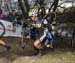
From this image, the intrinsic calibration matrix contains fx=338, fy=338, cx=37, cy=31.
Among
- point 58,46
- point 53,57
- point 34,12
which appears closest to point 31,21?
point 34,12

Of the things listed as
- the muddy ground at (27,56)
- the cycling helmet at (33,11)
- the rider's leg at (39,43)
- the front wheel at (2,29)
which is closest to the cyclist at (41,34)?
the rider's leg at (39,43)

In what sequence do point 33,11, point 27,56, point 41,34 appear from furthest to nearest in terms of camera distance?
1. point 33,11
2. point 41,34
3. point 27,56

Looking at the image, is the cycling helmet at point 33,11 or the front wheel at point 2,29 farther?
the cycling helmet at point 33,11

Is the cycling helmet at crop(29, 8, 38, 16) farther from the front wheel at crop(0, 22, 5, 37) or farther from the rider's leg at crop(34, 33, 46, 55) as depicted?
the rider's leg at crop(34, 33, 46, 55)

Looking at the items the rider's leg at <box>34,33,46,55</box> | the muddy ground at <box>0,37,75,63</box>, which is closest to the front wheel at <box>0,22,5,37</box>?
the muddy ground at <box>0,37,75,63</box>

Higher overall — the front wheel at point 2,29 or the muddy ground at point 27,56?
the front wheel at point 2,29

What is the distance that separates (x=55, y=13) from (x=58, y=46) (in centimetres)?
157

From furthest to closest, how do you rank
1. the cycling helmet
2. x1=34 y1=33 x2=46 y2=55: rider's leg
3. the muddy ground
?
1. the cycling helmet
2. x1=34 y1=33 x2=46 y2=55: rider's leg
3. the muddy ground

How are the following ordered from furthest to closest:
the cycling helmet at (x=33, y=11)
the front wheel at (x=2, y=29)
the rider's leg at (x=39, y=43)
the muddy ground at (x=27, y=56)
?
the cycling helmet at (x=33, y=11)
the front wheel at (x=2, y=29)
the rider's leg at (x=39, y=43)
the muddy ground at (x=27, y=56)

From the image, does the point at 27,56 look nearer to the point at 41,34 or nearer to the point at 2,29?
the point at 41,34

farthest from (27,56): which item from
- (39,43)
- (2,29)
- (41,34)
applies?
(2,29)

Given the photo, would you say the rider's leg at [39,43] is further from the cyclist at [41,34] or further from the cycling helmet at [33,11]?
the cycling helmet at [33,11]

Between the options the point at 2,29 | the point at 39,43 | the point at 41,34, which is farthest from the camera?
the point at 2,29

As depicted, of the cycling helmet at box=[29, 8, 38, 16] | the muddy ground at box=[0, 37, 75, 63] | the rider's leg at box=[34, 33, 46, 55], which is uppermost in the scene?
the cycling helmet at box=[29, 8, 38, 16]
